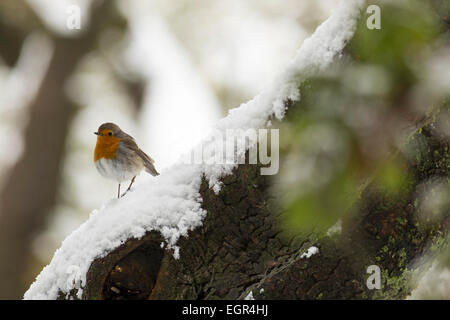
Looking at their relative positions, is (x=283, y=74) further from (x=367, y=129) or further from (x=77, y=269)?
(x=77, y=269)

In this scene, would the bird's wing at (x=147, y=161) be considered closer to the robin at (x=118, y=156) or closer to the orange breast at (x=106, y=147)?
the robin at (x=118, y=156)

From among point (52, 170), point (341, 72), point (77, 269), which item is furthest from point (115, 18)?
point (341, 72)

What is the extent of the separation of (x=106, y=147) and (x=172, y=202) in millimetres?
1610

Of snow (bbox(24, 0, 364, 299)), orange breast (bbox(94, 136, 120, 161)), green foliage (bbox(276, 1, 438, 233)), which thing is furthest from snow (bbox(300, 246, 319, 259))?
orange breast (bbox(94, 136, 120, 161))

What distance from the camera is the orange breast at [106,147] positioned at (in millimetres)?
2869

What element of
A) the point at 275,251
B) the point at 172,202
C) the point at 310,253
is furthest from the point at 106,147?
the point at 275,251

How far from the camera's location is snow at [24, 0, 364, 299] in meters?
1.13

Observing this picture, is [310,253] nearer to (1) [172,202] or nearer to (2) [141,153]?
(1) [172,202]

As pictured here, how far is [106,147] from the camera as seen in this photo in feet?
9.50

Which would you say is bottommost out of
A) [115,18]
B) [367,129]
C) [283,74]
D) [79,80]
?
[367,129]

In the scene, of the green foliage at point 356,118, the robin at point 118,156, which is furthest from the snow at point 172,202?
the robin at point 118,156

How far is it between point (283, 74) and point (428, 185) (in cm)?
63

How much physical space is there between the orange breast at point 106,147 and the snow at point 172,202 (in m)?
1.20

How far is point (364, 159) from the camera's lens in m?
0.70
